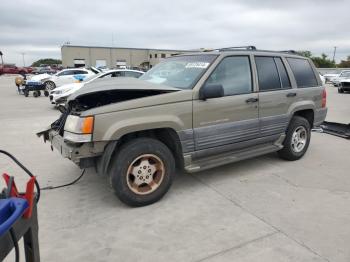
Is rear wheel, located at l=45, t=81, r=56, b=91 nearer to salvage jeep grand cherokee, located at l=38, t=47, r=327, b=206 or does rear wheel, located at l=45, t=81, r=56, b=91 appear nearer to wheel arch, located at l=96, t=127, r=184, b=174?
salvage jeep grand cherokee, located at l=38, t=47, r=327, b=206

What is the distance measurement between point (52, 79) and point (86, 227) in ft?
53.7

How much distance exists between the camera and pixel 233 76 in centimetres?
453

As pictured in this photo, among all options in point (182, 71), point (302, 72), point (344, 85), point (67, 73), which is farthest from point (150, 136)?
point (344, 85)

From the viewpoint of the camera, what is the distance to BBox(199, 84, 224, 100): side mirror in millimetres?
3995

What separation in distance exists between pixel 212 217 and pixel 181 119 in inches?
48.5

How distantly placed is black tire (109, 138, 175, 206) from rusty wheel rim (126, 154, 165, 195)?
28 mm

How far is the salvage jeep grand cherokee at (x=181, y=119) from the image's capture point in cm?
357

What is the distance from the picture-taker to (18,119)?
388 inches

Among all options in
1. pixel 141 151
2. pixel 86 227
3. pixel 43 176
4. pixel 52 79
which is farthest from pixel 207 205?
pixel 52 79

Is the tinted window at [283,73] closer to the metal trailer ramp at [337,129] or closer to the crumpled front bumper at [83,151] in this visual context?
the metal trailer ramp at [337,129]

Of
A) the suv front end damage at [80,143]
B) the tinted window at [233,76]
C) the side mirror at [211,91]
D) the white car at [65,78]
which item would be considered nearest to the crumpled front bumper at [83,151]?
the suv front end damage at [80,143]

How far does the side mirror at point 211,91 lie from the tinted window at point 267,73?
1.05 m

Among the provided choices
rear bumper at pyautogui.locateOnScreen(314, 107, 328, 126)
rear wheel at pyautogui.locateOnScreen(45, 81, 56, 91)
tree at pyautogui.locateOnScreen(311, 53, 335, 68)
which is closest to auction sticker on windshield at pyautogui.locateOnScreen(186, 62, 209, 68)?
rear bumper at pyautogui.locateOnScreen(314, 107, 328, 126)

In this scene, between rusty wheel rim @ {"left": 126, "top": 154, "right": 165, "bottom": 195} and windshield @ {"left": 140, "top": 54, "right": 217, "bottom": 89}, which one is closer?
rusty wheel rim @ {"left": 126, "top": 154, "right": 165, "bottom": 195}
